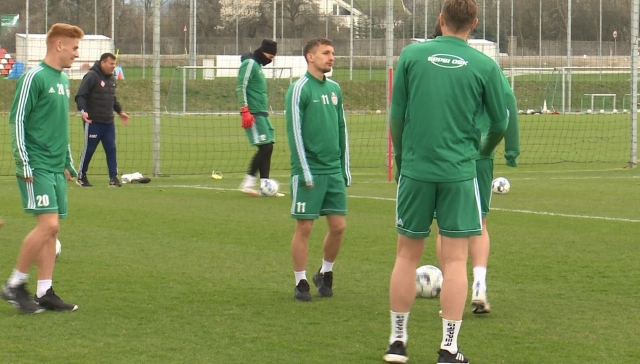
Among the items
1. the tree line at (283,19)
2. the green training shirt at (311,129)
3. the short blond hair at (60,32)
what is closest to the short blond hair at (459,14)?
the green training shirt at (311,129)

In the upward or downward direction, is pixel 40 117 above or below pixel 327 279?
above

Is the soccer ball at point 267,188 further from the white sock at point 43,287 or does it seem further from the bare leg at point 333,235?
the white sock at point 43,287

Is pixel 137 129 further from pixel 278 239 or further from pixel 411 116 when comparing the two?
pixel 411 116

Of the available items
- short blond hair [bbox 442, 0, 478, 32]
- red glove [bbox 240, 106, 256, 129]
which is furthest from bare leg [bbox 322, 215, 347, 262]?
red glove [bbox 240, 106, 256, 129]

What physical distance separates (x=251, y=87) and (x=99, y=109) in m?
2.89

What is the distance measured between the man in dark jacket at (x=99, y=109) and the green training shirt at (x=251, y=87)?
2.51 meters

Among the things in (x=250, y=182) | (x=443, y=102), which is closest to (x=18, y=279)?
(x=443, y=102)

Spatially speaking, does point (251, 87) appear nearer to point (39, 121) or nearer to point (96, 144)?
point (96, 144)

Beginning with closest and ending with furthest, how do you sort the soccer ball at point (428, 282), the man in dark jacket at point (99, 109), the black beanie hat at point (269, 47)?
the soccer ball at point (428, 282)
the black beanie hat at point (269, 47)
the man in dark jacket at point (99, 109)

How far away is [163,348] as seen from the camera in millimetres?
6117

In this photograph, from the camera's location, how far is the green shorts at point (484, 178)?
691 centimetres

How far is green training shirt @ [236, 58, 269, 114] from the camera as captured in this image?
14133 millimetres

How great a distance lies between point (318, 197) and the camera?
7641 mm

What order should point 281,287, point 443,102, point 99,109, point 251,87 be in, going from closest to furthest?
point 443,102
point 281,287
point 251,87
point 99,109
